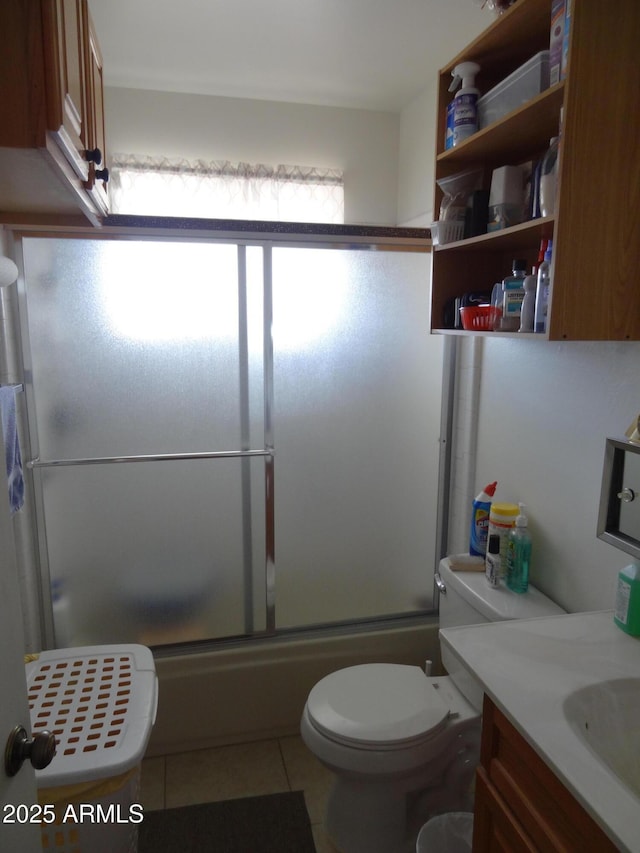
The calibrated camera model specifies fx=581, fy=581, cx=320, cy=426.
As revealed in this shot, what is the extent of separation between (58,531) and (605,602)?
164 centimetres

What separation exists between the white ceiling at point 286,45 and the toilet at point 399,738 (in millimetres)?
1754

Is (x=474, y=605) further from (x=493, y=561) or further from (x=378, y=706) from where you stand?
(x=378, y=706)

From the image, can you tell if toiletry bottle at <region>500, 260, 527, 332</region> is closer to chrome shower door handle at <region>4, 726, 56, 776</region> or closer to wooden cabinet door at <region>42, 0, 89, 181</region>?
wooden cabinet door at <region>42, 0, 89, 181</region>

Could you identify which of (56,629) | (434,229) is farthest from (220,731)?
(434,229)

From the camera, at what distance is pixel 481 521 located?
6.04ft

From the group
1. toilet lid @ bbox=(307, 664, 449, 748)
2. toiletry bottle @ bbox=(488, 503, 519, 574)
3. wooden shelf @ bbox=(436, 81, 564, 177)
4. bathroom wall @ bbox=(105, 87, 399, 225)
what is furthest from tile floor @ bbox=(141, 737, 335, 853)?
bathroom wall @ bbox=(105, 87, 399, 225)

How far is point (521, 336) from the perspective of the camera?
133cm

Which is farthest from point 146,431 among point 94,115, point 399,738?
point 399,738

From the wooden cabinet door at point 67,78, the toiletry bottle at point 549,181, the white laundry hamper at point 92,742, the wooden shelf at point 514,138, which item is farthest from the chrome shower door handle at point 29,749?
the wooden shelf at point 514,138

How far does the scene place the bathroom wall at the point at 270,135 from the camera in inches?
106

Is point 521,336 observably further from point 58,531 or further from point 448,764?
point 58,531

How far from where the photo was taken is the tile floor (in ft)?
6.13

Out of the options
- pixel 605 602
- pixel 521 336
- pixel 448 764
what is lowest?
pixel 448 764

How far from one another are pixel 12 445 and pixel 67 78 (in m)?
0.90
